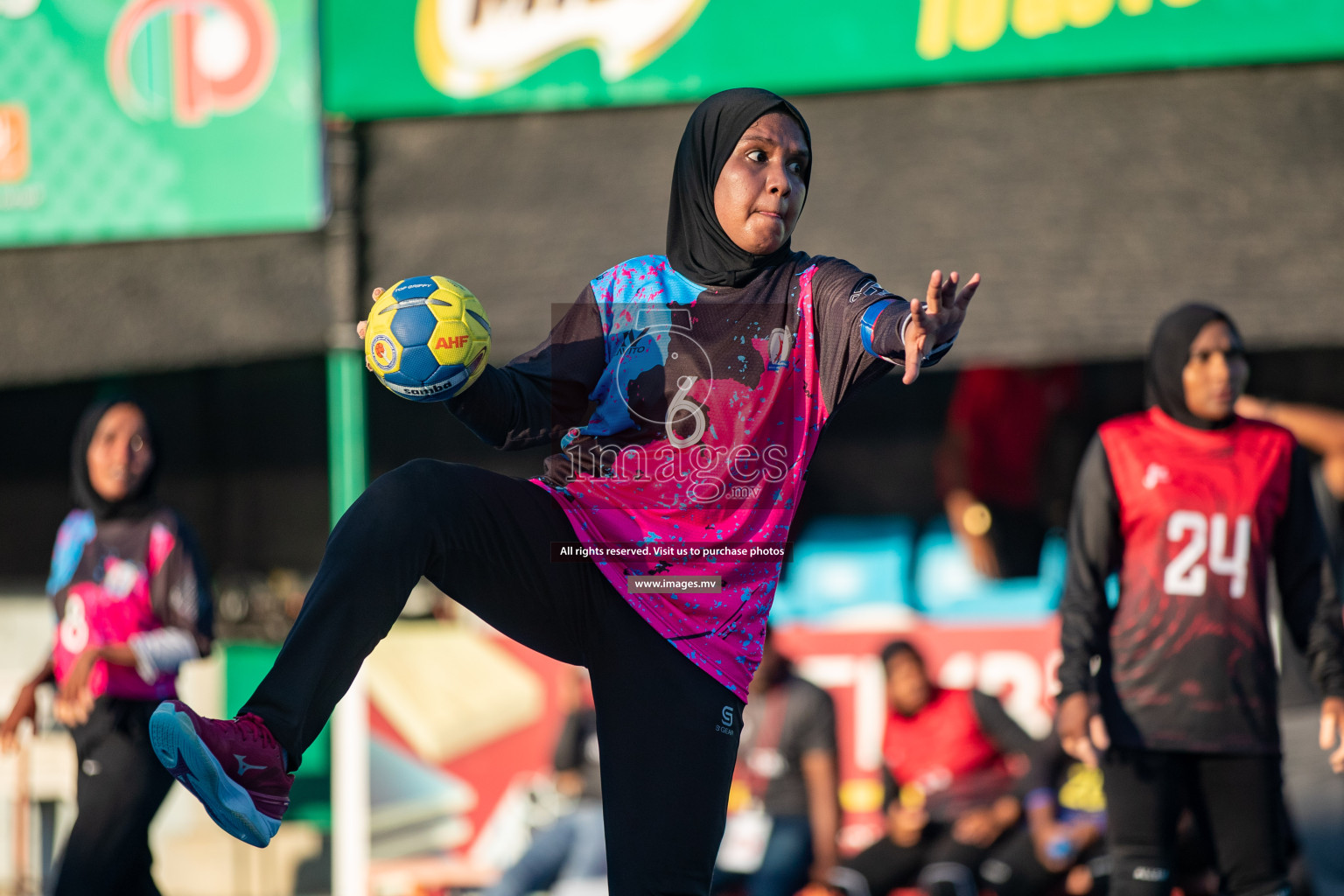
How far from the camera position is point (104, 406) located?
5.35 meters

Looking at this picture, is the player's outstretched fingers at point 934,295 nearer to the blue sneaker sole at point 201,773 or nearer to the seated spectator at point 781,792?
the blue sneaker sole at point 201,773

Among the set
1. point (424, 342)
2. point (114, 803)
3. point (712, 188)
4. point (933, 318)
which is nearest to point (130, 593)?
point (114, 803)

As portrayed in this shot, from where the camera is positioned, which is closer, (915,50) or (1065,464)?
(915,50)

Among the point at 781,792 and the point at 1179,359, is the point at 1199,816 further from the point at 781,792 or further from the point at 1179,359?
the point at 781,792

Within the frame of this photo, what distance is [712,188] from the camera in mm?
3055

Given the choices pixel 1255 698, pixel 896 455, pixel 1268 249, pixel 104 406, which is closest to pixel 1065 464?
pixel 896 455

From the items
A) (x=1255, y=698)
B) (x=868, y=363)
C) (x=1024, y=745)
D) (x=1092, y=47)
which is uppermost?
(x=1092, y=47)

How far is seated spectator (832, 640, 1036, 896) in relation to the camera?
6375 millimetres

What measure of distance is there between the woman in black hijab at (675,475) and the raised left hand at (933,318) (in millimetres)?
144

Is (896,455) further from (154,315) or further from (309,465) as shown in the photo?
(154,315)

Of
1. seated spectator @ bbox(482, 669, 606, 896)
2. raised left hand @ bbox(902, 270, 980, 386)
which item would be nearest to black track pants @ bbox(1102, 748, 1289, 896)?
raised left hand @ bbox(902, 270, 980, 386)

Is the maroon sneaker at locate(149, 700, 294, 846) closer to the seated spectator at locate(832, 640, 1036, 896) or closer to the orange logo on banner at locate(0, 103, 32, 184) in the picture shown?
the seated spectator at locate(832, 640, 1036, 896)

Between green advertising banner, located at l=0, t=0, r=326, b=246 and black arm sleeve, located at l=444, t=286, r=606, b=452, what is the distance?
4206 mm

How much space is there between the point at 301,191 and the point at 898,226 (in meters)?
3.08
